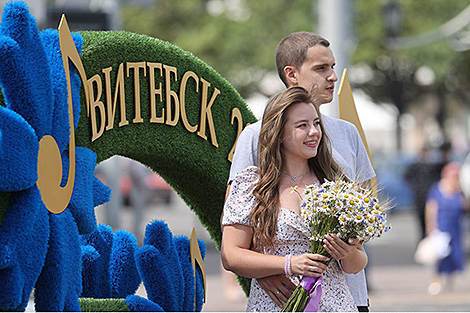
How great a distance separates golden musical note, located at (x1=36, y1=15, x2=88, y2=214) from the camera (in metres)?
2.67

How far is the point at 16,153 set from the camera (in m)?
2.51

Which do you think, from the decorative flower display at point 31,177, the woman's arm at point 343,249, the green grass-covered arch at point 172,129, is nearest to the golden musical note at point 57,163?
the decorative flower display at point 31,177

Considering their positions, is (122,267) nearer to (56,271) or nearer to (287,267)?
(56,271)

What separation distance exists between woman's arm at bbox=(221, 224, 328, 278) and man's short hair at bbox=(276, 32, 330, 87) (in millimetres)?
728

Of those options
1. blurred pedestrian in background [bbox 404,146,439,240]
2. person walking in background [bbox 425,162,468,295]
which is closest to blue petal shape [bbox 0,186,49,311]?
person walking in background [bbox 425,162,468,295]

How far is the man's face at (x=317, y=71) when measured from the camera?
3146 mm

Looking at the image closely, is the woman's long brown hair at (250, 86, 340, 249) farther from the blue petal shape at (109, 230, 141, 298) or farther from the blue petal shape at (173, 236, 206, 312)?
the blue petal shape at (109, 230, 141, 298)

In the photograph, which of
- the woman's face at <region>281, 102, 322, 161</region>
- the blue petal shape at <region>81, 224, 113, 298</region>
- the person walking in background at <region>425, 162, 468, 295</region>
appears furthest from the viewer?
the person walking in background at <region>425, 162, 468, 295</region>

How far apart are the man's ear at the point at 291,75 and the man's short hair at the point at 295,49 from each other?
0.04 feet

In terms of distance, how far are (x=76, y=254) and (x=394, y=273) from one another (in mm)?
8145

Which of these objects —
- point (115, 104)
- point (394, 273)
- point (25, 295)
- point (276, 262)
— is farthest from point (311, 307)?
point (394, 273)

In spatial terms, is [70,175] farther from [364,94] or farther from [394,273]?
[364,94]

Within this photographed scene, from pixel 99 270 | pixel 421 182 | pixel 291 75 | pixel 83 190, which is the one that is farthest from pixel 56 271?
pixel 421 182

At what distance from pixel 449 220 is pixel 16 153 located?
7600 millimetres
